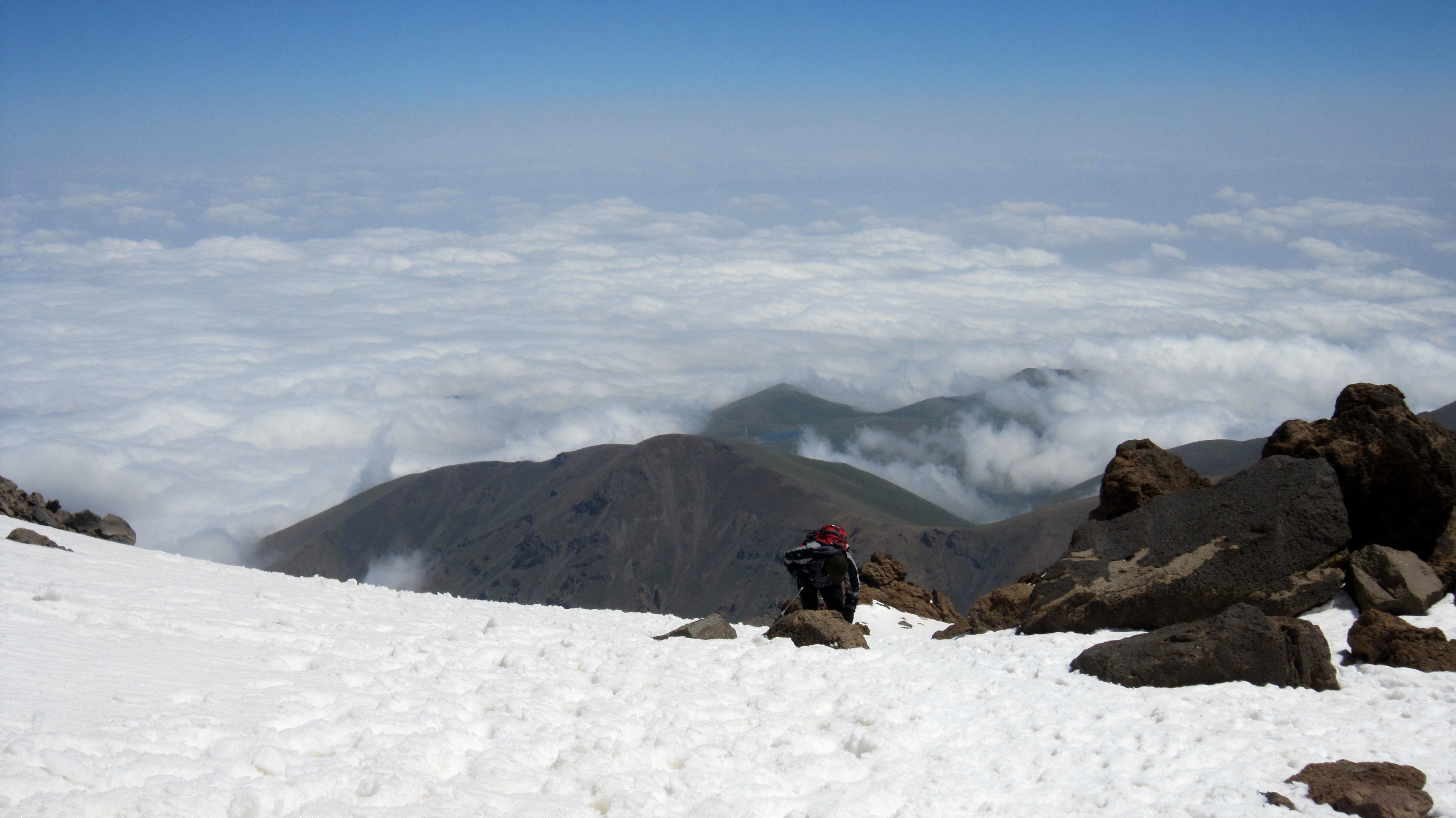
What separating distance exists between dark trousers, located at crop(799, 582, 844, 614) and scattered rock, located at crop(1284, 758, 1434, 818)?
30.0 feet

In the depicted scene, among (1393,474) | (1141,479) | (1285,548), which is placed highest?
(1393,474)

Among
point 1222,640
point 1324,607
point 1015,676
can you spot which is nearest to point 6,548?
point 1015,676

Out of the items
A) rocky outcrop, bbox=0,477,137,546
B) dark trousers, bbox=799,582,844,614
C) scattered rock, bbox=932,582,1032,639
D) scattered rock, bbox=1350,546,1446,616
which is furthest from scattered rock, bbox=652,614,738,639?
rocky outcrop, bbox=0,477,137,546

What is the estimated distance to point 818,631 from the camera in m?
13.5

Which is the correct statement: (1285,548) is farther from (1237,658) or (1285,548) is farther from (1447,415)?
(1447,415)

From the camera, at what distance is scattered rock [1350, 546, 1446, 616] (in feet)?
42.6

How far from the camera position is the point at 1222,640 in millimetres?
11148

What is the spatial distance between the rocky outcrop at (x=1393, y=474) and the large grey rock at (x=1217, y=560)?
3.47ft

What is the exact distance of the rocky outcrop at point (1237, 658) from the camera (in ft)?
35.8

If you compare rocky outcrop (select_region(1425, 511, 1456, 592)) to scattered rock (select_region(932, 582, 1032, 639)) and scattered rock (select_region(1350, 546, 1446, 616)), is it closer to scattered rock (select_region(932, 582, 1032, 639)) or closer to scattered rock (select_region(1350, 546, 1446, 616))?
scattered rock (select_region(1350, 546, 1446, 616))

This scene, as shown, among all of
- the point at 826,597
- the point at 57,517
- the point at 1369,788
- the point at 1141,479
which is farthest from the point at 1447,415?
the point at 57,517

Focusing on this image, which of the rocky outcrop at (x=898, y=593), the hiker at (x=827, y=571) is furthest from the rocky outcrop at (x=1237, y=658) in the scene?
the rocky outcrop at (x=898, y=593)

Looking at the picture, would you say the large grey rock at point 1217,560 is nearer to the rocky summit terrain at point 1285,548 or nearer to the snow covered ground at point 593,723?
the rocky summit terrain at point 1285,548

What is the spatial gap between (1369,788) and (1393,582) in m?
6.90
